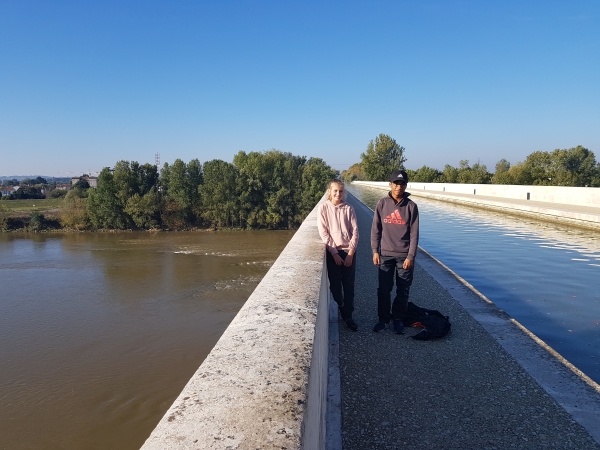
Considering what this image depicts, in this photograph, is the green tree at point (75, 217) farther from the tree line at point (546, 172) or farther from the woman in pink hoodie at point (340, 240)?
the woman in pink hoodie at point (340, 240)

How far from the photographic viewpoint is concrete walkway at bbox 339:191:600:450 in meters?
2.62

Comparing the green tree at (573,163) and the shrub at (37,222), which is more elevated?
the green tree at (573,163)

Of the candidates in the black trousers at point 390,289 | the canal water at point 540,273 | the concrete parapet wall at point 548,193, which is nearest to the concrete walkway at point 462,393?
the black trousers at point 390,289

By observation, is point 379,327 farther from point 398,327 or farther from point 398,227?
point 398,227

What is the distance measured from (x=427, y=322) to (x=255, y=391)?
3.13 meters

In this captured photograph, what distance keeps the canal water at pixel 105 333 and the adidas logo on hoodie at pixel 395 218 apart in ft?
35.7

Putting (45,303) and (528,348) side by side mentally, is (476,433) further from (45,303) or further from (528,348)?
(45,303)

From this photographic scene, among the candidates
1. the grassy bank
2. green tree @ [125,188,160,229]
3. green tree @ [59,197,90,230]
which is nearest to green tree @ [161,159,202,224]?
green tree @ [125,188,160,229]

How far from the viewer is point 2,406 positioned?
46.8 ft

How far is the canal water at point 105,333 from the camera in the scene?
1314 centimetres

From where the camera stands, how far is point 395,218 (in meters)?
4.30

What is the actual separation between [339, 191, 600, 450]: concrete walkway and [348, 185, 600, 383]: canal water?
32.6 inches

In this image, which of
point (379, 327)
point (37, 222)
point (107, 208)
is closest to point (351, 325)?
point (379, 327)

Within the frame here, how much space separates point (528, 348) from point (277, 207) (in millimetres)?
55576
